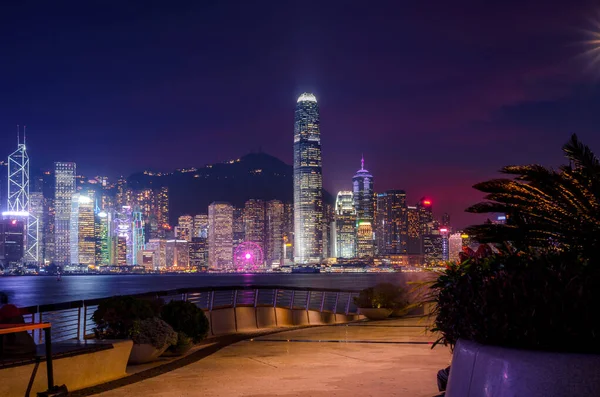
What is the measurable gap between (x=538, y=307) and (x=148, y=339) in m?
9.10

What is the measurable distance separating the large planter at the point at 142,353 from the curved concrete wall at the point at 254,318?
581 cm

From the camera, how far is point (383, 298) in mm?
27328

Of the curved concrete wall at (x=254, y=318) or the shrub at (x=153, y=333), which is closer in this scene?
the shrub at (x=153, y=333)

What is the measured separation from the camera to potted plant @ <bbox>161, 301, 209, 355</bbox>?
15.1m

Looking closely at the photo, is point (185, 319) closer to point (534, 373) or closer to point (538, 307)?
point (538, 307)

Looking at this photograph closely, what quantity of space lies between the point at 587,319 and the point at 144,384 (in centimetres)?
749

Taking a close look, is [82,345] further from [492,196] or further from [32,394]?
[492,196]

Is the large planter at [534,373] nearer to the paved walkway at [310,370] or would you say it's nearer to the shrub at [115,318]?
the paved walkway at [310,370]

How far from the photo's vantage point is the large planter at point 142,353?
44.2 feet

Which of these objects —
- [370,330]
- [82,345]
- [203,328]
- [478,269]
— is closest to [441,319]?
[478,269]

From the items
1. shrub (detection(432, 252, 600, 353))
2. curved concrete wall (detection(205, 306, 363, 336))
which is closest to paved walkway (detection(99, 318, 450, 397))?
curved concrete wall (detection(205, 306, 363, 336))

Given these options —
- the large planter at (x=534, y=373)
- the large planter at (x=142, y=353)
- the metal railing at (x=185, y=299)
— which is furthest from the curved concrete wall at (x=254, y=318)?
the large planter at (x=534, y=373)

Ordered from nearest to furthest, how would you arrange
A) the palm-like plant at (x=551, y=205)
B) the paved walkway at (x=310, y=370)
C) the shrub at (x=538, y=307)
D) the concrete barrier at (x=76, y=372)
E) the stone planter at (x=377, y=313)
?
the shrub at (x=538, y=307) → the palm-like plant at (x=551, y=205) → the concrete barrier at (x=76, y=372) → the paved walkway at (x=310, y=370) → the stone planter at (x=377, y=313)

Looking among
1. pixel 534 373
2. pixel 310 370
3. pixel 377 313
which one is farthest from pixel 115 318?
pixel 377 313
